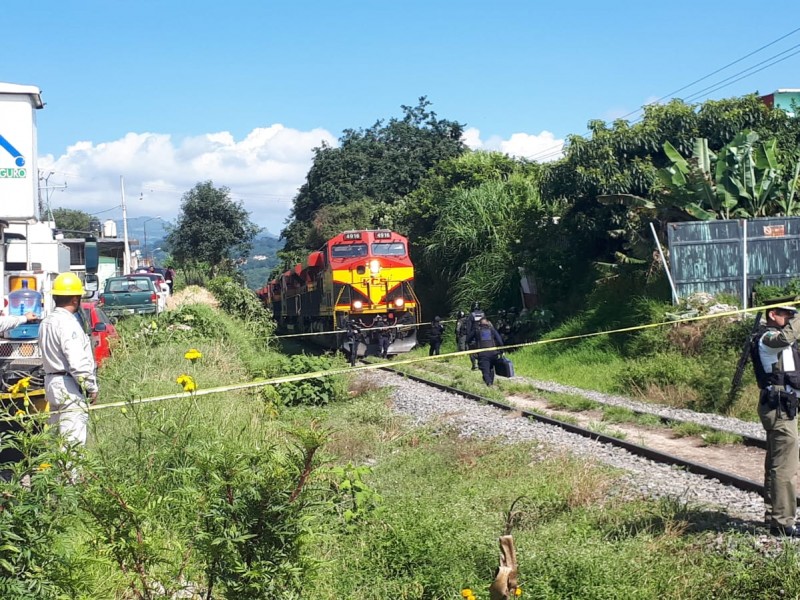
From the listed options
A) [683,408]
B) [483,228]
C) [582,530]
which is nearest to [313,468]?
[582,530]

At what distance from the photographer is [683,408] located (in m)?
14.0

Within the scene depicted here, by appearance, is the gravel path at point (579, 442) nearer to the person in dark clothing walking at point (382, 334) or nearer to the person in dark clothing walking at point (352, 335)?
the person in dark clothing walking at point (352, 335)

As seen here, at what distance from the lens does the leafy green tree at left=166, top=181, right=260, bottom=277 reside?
170ft

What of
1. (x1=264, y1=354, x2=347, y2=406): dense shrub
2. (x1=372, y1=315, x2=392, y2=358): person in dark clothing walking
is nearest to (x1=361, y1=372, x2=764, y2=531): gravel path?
(x1=264, y1=354, x2=347, y2=406): dense shrub

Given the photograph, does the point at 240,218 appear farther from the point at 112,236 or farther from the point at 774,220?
the point at 774,220

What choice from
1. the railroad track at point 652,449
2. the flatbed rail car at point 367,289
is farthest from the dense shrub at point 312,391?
the flatbed rail car at point 367,289

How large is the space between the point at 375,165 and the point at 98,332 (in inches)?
1401

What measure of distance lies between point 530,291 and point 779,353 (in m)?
19.5

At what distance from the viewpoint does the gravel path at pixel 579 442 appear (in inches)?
304

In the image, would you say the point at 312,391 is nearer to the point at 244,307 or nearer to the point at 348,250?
the point at 348,250

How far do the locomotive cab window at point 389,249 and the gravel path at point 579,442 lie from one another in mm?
7934

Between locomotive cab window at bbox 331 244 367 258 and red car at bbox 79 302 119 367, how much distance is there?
29.8 feet

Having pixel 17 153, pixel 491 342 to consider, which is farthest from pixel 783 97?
pixel 17 153

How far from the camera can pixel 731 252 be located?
1872 cm
